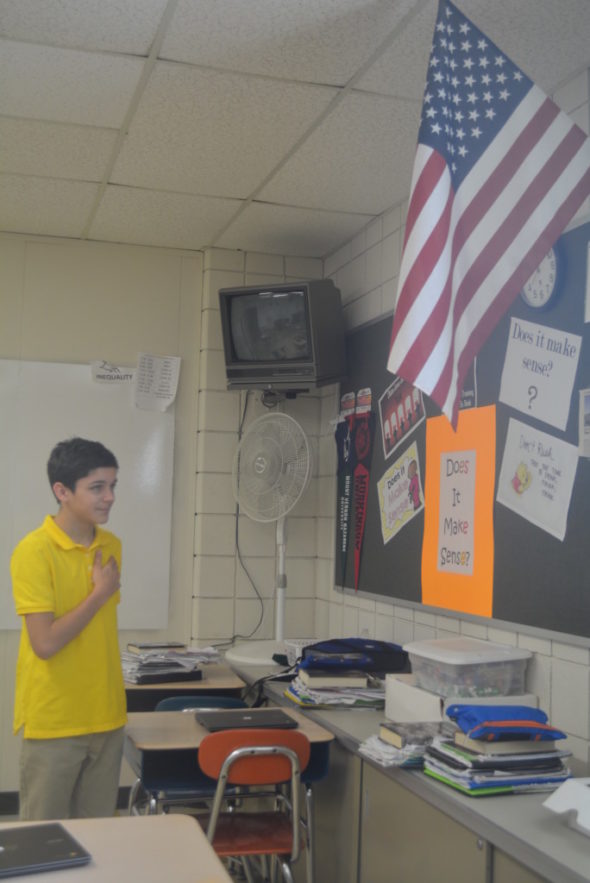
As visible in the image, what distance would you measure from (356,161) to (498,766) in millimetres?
2572

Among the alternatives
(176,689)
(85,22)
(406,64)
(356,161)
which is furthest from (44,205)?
(176,689)

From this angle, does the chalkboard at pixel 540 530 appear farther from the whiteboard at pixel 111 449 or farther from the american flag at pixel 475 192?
the whiteboard at pixel 111 449

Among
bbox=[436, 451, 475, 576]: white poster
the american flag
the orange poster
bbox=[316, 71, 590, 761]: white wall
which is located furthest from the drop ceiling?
bbox=[436, 451, 475, 576]: white poster

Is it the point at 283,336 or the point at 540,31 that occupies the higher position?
the point at 540,31

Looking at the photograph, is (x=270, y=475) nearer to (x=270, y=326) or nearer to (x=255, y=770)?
(x=270, y=326)

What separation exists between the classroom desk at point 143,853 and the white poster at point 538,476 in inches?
64.8

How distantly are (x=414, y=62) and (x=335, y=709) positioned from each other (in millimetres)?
2334

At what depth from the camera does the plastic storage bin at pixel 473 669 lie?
3129 millimetres

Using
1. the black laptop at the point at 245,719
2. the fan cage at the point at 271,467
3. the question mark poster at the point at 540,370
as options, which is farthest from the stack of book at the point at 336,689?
the question mark poster at the point at 540,370

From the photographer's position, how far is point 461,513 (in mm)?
3752

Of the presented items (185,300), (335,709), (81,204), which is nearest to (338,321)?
(185,300)

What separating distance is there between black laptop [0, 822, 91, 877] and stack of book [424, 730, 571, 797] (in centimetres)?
108

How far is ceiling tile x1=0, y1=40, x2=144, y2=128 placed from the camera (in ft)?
10.6

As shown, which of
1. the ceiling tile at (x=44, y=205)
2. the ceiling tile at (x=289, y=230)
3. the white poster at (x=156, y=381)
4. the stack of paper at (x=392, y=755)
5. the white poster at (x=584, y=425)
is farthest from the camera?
the white poster at (x=156, y=381)
